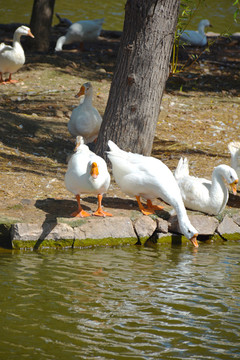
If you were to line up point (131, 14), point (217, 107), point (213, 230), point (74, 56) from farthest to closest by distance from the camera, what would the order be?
point (74, 56)
point (217, 107)
point (131, 14)
point (213, 230)

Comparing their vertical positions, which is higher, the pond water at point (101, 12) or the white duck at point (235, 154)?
the pond water at point (101, 12)

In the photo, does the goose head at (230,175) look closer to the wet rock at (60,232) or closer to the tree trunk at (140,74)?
the tree trunk at (140,74)

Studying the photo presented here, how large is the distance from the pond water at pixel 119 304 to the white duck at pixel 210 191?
73 cm

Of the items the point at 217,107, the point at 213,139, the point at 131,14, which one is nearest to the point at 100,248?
the point at 131,14

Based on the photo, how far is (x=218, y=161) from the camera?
8.50 m

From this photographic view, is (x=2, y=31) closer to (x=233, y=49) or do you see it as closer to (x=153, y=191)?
(x=233, y=49)

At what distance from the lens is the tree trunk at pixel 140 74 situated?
7.07 metres

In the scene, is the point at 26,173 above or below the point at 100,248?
above

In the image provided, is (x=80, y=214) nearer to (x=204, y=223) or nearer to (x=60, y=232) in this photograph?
(x=60, y=232)

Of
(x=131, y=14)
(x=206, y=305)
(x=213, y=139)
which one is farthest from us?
(x=213, y=139)

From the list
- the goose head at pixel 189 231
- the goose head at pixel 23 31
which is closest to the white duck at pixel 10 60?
the goose head at pixel 23 31

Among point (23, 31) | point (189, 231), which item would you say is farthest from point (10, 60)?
point (189, 231)

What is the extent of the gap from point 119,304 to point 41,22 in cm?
1023

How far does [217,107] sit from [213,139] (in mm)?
1792
